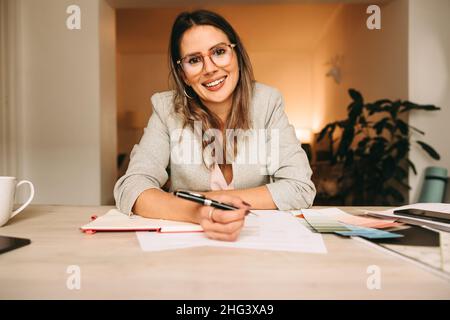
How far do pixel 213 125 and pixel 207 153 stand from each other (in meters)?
0.13

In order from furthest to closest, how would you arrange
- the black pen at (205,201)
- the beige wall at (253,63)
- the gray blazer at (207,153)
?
the beige wall at (253,63), the gray blazer at (207,153), the black pen at (205,201)

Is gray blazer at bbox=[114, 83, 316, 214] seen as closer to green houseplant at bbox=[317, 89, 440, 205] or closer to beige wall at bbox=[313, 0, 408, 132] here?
green houseplant at bbox=[317, 89, 440, 205]

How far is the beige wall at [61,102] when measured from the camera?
2.78 meters

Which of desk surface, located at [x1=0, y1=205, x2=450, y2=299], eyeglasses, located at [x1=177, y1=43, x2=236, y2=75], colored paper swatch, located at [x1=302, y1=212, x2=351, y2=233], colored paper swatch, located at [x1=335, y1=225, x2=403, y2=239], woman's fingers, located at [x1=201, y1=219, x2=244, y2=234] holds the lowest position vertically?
desk surface, located at [x1=0, y1=205, x2=450, y2=299]

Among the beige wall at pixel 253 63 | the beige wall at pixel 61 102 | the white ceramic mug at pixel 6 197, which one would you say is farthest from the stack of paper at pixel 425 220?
the beige wall at pixel 253 63

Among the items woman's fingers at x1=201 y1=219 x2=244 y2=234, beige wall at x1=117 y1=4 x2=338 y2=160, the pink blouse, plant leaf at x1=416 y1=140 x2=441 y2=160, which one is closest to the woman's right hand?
woman's fingers at x1=201 y1=219 x2=244 y2=234

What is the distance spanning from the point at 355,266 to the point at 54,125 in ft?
9.24

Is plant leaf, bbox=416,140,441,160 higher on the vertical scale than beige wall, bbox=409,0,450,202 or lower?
lower

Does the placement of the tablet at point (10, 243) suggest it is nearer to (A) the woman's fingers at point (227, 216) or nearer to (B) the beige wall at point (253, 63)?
(A) the woman's fingers at point (227, 216)

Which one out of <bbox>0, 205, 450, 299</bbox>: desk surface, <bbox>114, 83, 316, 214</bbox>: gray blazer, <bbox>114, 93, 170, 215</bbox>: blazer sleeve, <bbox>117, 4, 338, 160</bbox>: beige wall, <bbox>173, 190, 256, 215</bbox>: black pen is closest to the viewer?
<bbox>0, 205, 450, 299</bbox>: desk surface

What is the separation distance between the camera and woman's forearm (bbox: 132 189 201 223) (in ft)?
2.54

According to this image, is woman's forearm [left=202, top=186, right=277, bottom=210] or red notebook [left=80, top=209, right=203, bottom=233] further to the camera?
woman's forearm [left=202, top=186, right=277, bottom=210]

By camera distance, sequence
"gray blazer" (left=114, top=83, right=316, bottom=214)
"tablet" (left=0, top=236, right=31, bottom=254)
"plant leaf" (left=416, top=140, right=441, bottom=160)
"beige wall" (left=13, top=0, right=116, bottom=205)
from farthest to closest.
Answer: "beige wall" (left=13, top=0, right=116, bottom=205) → "plant leaf" (left=416, top=140, right=441, bottom=160) → "gray blazer" (left=114, top=83, right=316, bottom=214) → "tablet" (left=0, top=236, right=31, bottom=254)

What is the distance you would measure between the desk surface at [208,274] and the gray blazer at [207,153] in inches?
19.2
